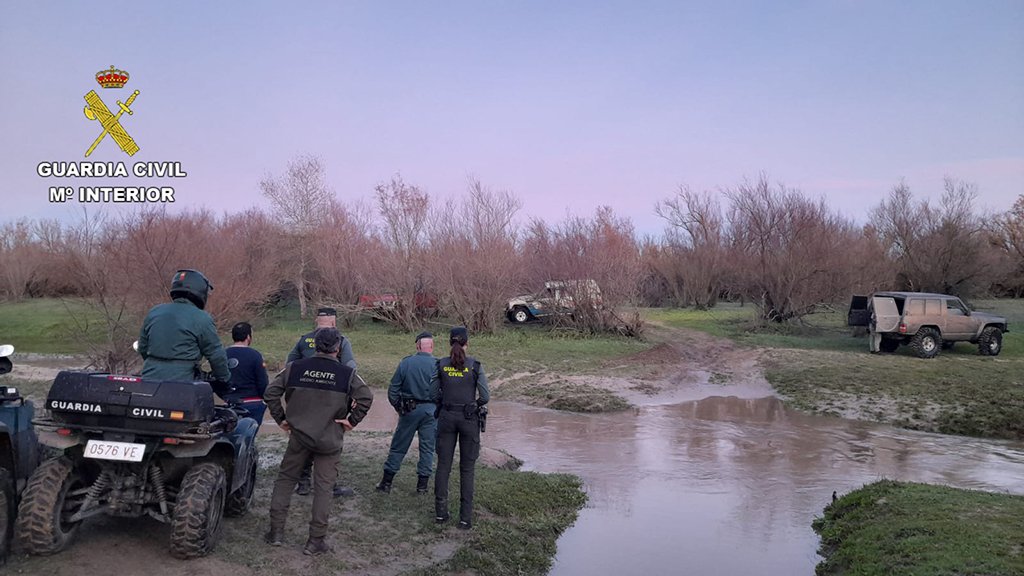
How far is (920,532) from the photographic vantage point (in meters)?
6.74

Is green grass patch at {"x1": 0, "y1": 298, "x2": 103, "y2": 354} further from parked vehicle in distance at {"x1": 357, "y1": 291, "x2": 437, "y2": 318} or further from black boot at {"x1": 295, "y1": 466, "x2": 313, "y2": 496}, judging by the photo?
black boot at {"x1": 295, "y1": 466, "x2": 313, "y2": 496}

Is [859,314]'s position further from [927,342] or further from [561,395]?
[561,395]

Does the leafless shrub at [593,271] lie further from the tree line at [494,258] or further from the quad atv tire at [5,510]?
the quad atv tire at [5,510]

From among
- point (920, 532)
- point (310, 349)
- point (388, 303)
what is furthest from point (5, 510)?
point (388, 303)

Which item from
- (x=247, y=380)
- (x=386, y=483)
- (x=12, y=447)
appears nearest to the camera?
(x=12, y=447)

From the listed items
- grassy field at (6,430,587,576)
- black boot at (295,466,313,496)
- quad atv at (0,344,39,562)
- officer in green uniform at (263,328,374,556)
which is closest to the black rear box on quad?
quad atv at (0,344,39,562)

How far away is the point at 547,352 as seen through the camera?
22.8 meters

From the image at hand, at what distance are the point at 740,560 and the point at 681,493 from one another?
2.31 metres

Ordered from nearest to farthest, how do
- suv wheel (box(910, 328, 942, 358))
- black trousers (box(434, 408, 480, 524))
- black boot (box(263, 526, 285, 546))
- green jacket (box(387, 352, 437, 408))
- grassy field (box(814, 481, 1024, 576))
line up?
grassy field (box(814, 481, 1024, 576))
black boot (box(263, 526, 285, 546))
black trousers (box(434, 408, 480, 524))
green jacket (box(387, 352, 437, 408))
suv wheel (box(910, 328, 942, 358))

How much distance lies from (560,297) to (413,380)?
19.6 m

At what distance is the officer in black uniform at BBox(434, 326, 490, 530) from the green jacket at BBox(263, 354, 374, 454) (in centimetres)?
124

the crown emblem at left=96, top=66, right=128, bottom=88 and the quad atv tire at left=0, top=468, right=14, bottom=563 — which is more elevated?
the crown emblem at left=96, top=66, right=128, bottom=88

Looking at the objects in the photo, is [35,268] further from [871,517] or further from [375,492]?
[871,517]

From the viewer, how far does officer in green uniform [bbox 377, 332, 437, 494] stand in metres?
7.81
